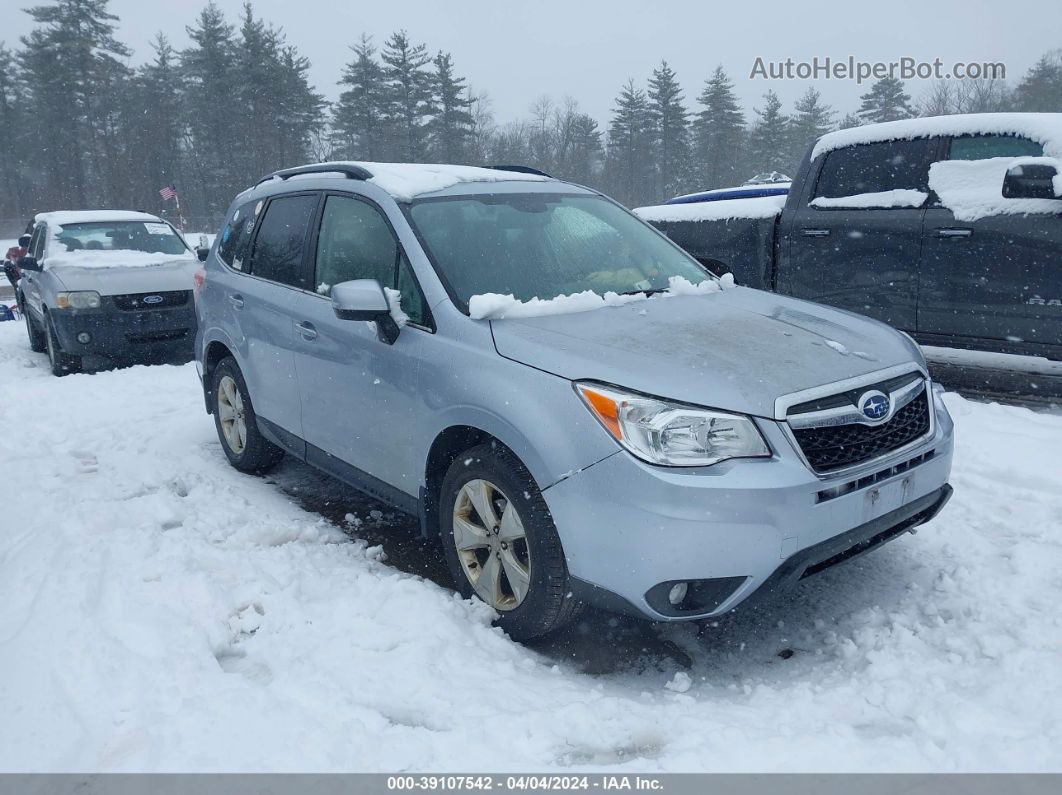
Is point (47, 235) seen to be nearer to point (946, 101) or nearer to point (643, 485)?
point (643, 485)

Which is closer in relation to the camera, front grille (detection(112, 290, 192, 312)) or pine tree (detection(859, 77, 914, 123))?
front grille (detection(112, 290, 192, 312))

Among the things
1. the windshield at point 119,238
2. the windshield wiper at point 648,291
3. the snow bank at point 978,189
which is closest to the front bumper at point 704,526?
the windshield wiper at point 648,291

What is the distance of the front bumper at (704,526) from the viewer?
2.59 m

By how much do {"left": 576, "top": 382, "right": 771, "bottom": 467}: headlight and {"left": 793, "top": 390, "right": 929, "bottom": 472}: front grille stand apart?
0.20m

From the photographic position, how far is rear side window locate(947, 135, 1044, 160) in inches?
225

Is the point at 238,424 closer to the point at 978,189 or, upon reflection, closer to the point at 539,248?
the point at 539,248

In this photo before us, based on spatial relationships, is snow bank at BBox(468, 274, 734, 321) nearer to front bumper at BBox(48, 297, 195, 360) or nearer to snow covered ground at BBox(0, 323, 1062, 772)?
snow covered ground at BBox(0, 323, 1062, 772)

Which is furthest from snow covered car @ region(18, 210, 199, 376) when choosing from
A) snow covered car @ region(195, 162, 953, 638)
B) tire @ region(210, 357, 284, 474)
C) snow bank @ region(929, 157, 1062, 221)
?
snow bank @ region(929, 157, 1062, 221)

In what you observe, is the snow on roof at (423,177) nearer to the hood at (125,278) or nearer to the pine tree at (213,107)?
the hood at (125,278)

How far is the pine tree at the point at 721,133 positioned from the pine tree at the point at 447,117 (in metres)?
18.2

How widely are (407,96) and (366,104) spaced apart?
274 centimetres

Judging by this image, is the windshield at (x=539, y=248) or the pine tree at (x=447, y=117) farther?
the pine tree at (x=447, y=117)

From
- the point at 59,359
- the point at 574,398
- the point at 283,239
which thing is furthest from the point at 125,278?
the point at 574,398

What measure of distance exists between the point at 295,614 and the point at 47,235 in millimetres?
9205
